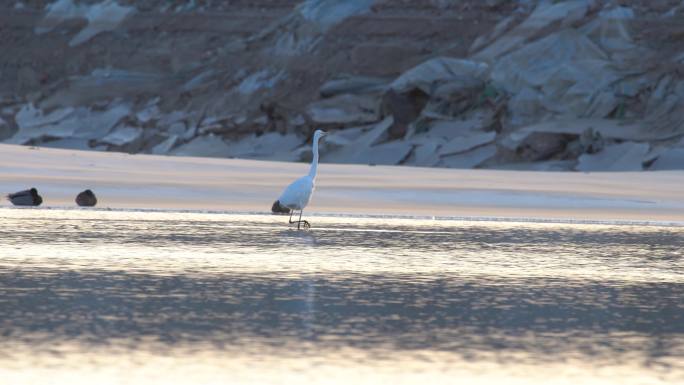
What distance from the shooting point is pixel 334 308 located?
10.0m

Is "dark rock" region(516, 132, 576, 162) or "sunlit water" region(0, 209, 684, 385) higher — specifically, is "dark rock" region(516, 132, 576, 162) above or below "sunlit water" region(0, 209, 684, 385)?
above

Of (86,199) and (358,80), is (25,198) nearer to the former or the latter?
(86,199)

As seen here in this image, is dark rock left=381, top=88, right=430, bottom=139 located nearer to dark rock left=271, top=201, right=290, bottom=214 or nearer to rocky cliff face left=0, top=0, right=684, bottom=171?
rocky cliff face left=0, top=0, right=684, bottom=171

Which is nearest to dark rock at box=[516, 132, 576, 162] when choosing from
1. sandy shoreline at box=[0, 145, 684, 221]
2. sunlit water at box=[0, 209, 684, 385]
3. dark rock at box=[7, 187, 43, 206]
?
sandy shoreline at box=[0, 145, 684, 221]

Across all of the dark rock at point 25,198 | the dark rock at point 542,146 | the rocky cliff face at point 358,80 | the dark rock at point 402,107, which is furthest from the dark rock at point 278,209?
the dark rock at point 402,107

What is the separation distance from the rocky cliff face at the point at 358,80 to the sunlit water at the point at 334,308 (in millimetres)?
25362

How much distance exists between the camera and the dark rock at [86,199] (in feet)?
71.5

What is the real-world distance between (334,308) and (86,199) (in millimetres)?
12413

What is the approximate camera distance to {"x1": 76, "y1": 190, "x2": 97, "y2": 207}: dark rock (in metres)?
21.8

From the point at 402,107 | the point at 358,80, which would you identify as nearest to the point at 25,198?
the point at 402,107

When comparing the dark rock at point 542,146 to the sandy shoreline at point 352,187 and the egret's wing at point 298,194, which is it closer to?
the sandy shoreline at point 352,187

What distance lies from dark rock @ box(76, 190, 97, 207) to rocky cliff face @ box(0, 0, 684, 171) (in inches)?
834

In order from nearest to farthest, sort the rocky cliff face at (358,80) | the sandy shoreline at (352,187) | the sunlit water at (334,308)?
the sunlit water at (334,308) < the sandy shoreline at (352,187) < the rocky cliff face at (358,80)

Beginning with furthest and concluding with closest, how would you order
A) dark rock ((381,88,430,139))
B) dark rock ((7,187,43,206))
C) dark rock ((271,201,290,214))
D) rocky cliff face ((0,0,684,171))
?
dark rock ((381,88,430,139)), rocky cliff face ((0,0,684,171)), dark rock ((7,187,43,206)), dark rock ((271,201,290,214))
